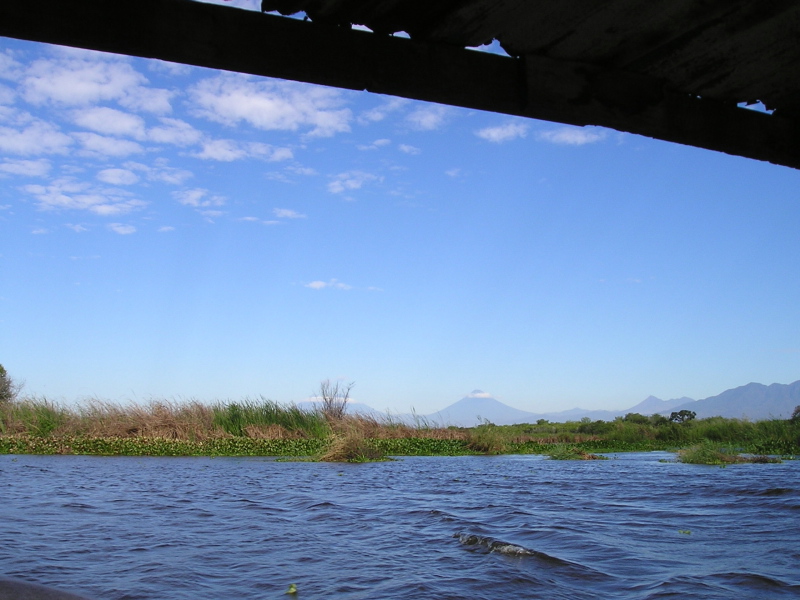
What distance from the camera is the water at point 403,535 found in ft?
18.8

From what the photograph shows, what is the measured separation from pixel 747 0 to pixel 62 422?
2583 centimetres

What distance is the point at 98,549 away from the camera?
694cm

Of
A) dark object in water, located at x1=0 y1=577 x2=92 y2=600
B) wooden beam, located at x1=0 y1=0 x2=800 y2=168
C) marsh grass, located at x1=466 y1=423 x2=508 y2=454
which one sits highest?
wooden beam, located at x1=0 y1=0 x2=800 y2=168

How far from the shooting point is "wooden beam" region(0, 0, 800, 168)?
2.27m

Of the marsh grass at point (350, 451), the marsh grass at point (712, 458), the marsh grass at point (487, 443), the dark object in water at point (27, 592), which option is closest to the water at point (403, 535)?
the dark object in water at point (27, 592)

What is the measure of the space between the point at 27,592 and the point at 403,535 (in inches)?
187

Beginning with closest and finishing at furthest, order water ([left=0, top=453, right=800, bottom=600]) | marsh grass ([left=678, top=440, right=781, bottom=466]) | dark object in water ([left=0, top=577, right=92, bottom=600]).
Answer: dark object in water ([left=0, top=577, right=92, bottom=600])
water ([left=0, top=453, right=800, bottom=600])
marsh grass ([left=678, top=440, right=781, bottom=466])

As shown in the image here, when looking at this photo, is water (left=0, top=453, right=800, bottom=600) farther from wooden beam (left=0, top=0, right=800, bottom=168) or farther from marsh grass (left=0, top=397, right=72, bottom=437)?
marsh grass (left=0, top=397, right=72, bottom=437)

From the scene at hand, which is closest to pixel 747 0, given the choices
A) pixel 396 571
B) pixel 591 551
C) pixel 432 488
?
pixel 396 571

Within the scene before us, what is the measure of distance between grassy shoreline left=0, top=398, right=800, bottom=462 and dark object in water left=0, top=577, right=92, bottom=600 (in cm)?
1493

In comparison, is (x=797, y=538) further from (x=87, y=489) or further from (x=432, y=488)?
(x=87, y=489)

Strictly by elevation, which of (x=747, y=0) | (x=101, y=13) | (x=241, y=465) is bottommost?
(x=241, y=465)

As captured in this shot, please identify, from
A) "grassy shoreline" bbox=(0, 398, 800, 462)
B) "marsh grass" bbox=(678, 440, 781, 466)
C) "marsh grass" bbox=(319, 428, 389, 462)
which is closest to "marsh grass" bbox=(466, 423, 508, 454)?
"grassy shoreline" bbox=(0, 398, 800, 462)

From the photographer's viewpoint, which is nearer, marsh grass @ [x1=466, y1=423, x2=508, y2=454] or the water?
the water
